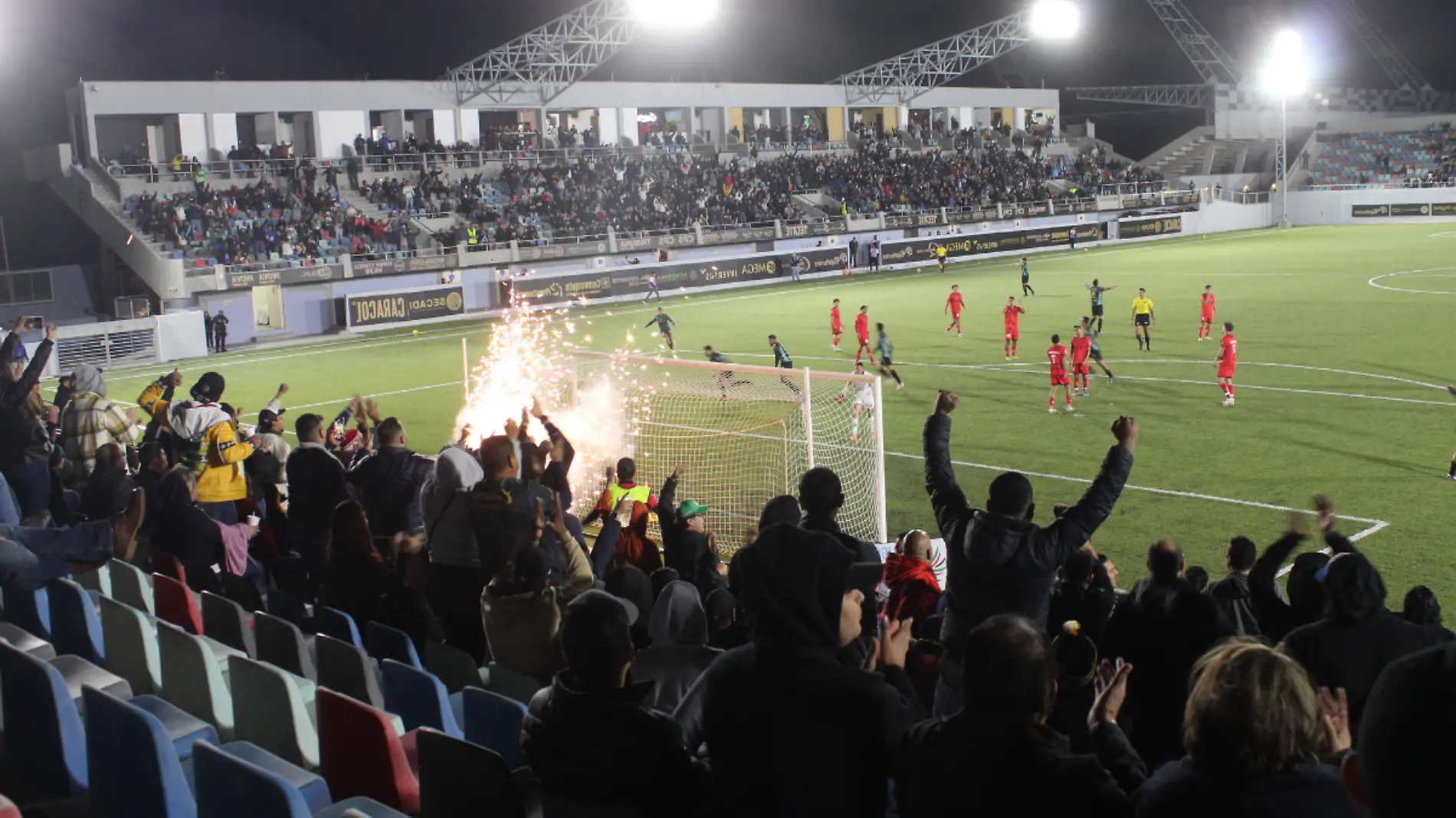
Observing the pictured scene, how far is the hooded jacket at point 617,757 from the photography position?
3.48 meters

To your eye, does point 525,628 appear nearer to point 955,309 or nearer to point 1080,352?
point 1080,352

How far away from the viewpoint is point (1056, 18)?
73.9 meters

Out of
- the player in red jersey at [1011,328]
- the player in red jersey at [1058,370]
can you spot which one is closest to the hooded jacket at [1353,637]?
the player in red jersey at [1058,370]

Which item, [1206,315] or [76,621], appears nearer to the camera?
[76,621]

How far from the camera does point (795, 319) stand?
39000mm

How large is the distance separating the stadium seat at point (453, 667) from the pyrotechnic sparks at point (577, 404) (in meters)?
7.89

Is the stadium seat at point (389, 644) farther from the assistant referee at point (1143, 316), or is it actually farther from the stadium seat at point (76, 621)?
the assistant referee at point (1143, 316)

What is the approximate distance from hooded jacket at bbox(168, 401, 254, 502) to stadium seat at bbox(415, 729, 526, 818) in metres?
7.44

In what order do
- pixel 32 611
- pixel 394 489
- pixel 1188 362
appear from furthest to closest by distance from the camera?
pixel 1188 362 < pixel 394 489 < pixel 32 611

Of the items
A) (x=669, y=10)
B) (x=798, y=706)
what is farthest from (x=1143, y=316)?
(x=669, y=10)

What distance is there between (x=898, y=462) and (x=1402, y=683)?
56.0ft

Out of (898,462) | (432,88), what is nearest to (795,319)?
(898,462)

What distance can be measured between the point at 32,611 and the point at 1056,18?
74.5 meters

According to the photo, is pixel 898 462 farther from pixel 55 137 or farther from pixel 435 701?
pixel 55 137
